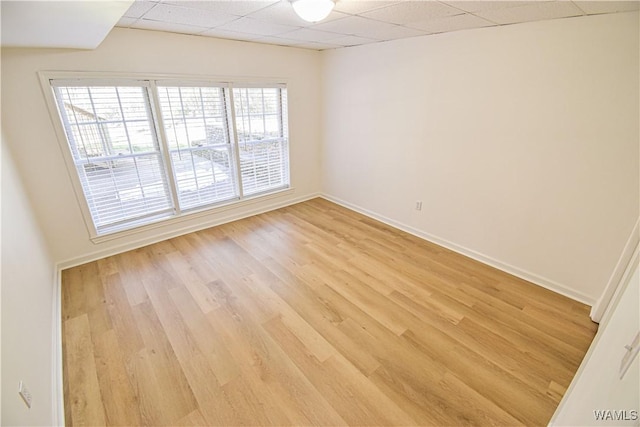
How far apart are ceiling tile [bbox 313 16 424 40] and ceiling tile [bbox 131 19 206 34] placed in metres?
1.18

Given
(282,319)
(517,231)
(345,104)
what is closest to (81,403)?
(282,319)

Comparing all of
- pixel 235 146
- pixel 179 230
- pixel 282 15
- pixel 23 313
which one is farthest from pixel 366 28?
pixel 23 313

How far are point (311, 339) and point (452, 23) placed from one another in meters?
2.88

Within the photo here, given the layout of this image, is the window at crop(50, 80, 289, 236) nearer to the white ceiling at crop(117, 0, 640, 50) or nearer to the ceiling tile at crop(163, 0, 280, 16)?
the white ceiling at crop(117, 0, 640, 50)

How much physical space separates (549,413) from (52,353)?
306 cm

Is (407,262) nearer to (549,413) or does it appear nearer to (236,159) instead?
(549,413)

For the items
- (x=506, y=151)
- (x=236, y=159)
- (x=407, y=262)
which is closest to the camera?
(x=506, y=151)

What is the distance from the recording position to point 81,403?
1.62m

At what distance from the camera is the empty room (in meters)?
1.62

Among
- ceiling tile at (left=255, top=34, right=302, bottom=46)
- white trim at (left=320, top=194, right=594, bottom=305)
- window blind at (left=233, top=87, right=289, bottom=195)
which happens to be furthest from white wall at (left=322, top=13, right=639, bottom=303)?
window blind at (left=233, top=87, right=289, bottom=195)

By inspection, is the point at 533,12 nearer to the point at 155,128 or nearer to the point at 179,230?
the point at 155,128

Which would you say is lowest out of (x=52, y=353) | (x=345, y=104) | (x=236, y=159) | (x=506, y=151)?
(x=52, y=353)

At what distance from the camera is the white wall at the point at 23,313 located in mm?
1140

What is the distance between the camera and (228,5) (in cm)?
198
